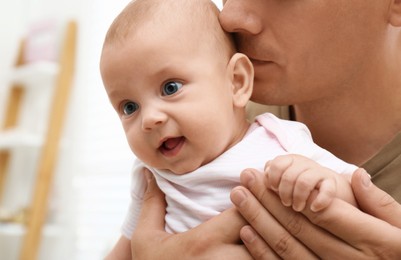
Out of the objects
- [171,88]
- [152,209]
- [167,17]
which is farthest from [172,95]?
[152,209]

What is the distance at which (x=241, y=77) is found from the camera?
3.71 feet

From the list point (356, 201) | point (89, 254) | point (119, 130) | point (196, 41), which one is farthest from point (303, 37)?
point (89, 254)

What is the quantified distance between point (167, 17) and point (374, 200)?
1.62 feet

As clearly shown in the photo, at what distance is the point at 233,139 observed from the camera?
1.11 m

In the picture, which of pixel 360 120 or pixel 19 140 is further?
pixel 19 140

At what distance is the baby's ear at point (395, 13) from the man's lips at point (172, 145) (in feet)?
1.81

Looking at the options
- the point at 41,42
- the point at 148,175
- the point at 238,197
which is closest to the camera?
the point at 238,197

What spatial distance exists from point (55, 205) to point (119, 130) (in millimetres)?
643

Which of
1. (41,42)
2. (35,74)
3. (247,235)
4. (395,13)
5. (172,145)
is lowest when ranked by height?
(35,74)

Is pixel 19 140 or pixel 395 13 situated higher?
pixel 395 13

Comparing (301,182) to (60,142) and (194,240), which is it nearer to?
(194,240)

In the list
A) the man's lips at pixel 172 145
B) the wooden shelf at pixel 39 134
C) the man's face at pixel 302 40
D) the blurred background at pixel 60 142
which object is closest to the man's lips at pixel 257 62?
the man's face at pixel 302 40

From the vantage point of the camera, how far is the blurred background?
319 centimetres

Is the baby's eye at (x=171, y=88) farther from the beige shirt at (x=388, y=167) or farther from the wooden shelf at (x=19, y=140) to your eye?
the wooden shelf at (x=19, y=140)
